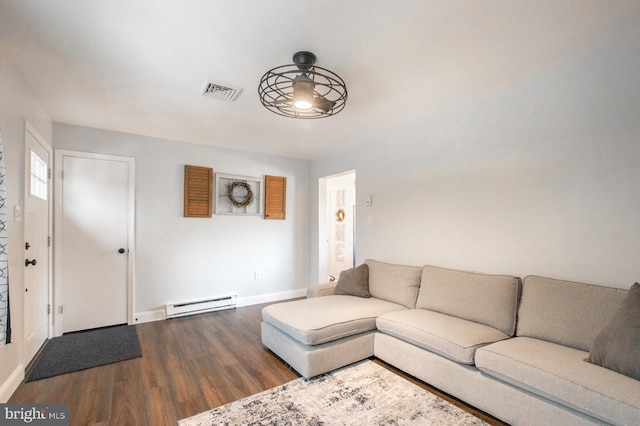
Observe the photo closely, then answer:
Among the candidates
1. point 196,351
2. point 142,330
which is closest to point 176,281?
point 142,330

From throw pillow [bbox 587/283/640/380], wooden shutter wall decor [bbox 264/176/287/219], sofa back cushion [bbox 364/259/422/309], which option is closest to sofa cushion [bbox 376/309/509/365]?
sofa back cushion [bbox 364/259/422/309]

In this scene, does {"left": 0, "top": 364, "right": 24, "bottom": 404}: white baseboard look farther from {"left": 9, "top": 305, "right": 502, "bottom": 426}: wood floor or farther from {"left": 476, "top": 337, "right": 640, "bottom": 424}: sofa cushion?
{"left": 476, "top": 337, "right": 640, "bottom": 424}: sofa cushion

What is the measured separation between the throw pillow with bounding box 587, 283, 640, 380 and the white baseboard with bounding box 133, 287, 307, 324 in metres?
3.99

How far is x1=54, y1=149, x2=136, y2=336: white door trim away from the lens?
11.2 ft

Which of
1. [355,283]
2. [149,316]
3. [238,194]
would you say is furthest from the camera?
[238,194]

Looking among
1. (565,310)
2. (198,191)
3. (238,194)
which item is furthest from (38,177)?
(565,310)

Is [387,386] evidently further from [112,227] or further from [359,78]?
[112,227]

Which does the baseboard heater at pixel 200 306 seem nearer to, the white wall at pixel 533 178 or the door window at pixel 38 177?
the door window at pixel 38 177

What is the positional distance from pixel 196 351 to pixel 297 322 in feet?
4.07

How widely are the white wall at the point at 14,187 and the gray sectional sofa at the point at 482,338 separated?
189 centimetres

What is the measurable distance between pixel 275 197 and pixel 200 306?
197 cm

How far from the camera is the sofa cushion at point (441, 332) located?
2.09 m

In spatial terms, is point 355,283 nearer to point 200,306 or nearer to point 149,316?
point 200,306

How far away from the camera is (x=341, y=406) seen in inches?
82.2
